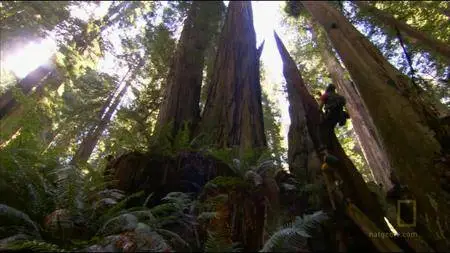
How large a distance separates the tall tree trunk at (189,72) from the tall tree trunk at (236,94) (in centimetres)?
37

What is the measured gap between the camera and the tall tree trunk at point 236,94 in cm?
567

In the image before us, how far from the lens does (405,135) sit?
4047 mm

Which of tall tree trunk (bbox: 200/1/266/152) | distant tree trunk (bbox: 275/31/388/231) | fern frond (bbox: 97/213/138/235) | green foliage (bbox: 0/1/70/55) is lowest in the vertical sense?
fern frond (bbox: 97/213/138/235)

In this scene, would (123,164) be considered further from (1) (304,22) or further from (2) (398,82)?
(1) (304,22)

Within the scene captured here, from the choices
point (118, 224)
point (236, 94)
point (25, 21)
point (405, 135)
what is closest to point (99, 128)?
point (25, 21)

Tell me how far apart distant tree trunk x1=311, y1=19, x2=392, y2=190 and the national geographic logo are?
5.47 m

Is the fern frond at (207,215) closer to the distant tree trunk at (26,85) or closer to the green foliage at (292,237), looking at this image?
the green foliage at (292,237)

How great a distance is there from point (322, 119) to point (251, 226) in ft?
5.22

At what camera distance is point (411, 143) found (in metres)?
3.97

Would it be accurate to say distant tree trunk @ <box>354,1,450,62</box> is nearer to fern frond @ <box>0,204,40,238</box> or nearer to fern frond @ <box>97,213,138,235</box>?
fern frond @ <box>97,213,138,235</box>

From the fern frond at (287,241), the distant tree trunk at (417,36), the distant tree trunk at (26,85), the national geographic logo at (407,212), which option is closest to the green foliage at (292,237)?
the fern frond at (287,241)

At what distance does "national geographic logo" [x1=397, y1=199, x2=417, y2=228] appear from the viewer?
312 centimetres

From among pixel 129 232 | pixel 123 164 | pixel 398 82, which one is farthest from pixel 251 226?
pixel 398 82

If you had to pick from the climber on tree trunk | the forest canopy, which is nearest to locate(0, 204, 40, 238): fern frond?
the forest canopy
